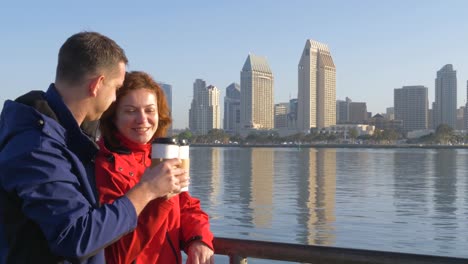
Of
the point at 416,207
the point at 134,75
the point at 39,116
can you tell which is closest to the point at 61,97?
the point at 39,116

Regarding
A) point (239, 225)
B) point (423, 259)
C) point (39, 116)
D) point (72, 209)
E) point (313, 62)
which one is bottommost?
point (239, 225)

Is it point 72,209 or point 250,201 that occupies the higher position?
point 72,209

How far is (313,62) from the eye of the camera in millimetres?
199125

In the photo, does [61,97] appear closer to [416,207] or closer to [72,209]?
[72,209]

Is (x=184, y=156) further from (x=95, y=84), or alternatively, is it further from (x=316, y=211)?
(x=316, y=211)

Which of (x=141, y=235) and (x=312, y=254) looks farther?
(x=312, y=254)

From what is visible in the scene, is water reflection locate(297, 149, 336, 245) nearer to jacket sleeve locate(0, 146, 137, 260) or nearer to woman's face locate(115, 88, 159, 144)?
woman's face locate(115, 88, 159, 144)

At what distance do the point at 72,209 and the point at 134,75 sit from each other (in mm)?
894

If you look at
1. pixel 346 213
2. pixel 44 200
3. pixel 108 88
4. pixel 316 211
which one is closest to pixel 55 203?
pixel 44 200

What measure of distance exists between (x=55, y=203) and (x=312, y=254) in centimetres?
112

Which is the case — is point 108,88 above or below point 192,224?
above

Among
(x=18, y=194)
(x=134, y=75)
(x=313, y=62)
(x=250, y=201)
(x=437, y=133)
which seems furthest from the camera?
(x=313, y=62)

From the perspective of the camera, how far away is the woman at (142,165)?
2.29m

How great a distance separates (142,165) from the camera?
2449 millimetres
